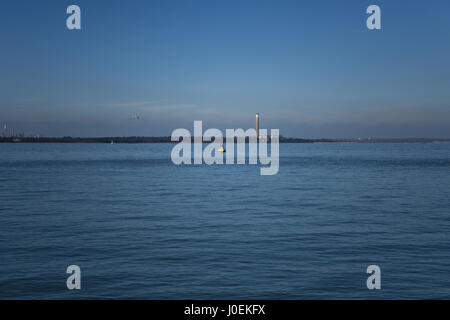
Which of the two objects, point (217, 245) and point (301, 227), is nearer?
point (217, 245)

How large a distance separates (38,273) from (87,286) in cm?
247

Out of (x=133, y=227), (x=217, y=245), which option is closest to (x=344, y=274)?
(x=217, y=245)

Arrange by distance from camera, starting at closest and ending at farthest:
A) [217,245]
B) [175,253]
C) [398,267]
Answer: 1. [398,267]
2. [175,253]
3. [217,245]

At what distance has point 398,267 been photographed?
16672 millimetres

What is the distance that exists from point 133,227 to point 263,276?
10838 mm

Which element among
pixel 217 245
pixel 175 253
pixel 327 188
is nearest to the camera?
pixel 175 253

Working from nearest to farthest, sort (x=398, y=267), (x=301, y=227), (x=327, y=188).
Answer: (x=398, y=267) < (x=301, y=227) < (x=327, y=188)

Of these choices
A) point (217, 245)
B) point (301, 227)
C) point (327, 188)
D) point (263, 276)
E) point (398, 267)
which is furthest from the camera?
point (327, 188)

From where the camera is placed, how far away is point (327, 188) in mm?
46531

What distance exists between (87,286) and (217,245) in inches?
259

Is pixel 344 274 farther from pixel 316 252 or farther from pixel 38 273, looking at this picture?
pixel 38 273

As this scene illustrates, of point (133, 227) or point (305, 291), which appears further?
point (133, 227)

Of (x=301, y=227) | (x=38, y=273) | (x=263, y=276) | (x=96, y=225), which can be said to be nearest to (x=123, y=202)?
(x=96, y=225)

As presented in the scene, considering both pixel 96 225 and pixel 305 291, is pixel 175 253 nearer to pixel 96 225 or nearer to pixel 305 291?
pixel 305 291
